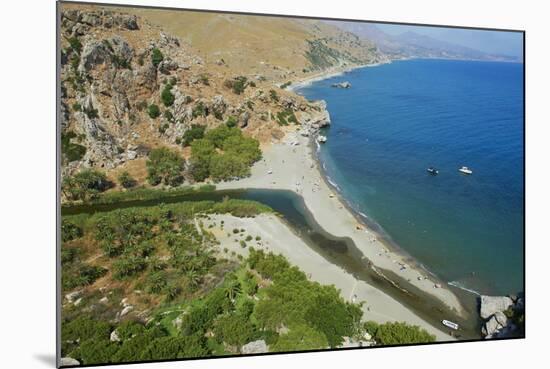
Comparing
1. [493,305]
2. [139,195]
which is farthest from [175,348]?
[493,305]

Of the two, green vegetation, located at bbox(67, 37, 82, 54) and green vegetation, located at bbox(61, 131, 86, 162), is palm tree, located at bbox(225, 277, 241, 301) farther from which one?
green vegetation, located at bbox(67, 37, 82, 54)

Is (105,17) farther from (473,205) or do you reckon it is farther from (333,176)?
(473,205)

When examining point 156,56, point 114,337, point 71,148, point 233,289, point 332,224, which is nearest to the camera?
point 114,337

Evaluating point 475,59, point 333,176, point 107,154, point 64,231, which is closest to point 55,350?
point 64,231

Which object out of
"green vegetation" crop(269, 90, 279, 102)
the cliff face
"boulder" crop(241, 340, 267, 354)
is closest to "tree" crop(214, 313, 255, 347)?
"boulder" crop(241, 340, 267, 354)

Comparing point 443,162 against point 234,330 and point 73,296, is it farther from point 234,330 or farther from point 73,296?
point 73,296

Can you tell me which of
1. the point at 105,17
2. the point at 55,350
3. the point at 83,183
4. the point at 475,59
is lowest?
the point at 55,350
